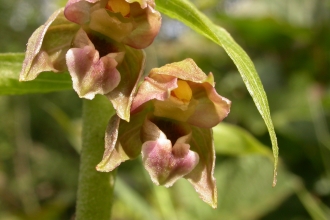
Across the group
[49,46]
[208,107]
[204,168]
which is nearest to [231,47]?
[208,107]

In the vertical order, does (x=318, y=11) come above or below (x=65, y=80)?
below

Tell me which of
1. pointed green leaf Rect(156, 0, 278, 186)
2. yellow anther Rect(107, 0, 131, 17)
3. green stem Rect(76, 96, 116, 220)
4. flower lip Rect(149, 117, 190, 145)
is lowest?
green stem Rect(76, 96, 116, 220)

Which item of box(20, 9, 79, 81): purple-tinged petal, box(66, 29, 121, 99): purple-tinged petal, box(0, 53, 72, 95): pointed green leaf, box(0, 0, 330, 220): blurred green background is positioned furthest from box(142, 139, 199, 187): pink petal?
box(0, 0, 330, 220): blurred green background

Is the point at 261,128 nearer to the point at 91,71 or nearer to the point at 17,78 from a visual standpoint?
the point at 17,78

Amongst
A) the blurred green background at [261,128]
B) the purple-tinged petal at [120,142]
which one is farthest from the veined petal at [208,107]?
the blurred green background at [261,128]

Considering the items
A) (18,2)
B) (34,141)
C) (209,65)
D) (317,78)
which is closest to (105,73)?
(317,78)

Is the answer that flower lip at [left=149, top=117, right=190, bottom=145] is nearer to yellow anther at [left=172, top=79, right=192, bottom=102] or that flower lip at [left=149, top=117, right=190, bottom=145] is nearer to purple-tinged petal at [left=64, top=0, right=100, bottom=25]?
yellow anther at [left=172, top=79, right=192, bottom=102]

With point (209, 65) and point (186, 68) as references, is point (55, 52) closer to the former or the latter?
point (186, 68)

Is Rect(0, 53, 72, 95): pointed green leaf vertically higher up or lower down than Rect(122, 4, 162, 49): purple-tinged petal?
lower down
